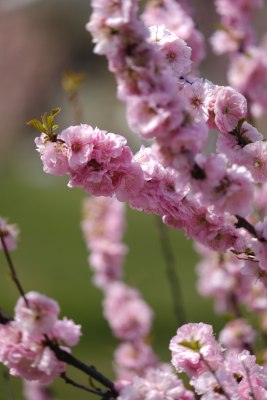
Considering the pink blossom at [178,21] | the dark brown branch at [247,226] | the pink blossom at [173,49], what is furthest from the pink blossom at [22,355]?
the pink blossom at [178,21]

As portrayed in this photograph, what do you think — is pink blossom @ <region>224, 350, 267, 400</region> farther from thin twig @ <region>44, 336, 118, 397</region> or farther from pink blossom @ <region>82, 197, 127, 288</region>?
pink blossom @ <region>82, 197, 127, 288</region>

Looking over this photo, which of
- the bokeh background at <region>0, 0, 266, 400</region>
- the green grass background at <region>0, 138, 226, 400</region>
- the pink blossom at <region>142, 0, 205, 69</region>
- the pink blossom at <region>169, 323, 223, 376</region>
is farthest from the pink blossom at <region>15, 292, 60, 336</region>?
the green grass background at <region>0, 138, 226, 400</region>

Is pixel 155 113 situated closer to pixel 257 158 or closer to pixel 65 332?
pixel 257 158

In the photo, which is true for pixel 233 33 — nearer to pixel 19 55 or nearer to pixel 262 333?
pixel 262 333

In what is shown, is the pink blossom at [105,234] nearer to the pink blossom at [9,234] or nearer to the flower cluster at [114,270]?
the flower cluster at [114,270]

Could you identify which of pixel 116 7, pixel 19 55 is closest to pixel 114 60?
pixel 116 7

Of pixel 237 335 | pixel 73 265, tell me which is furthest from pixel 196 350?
pixel 73 265
